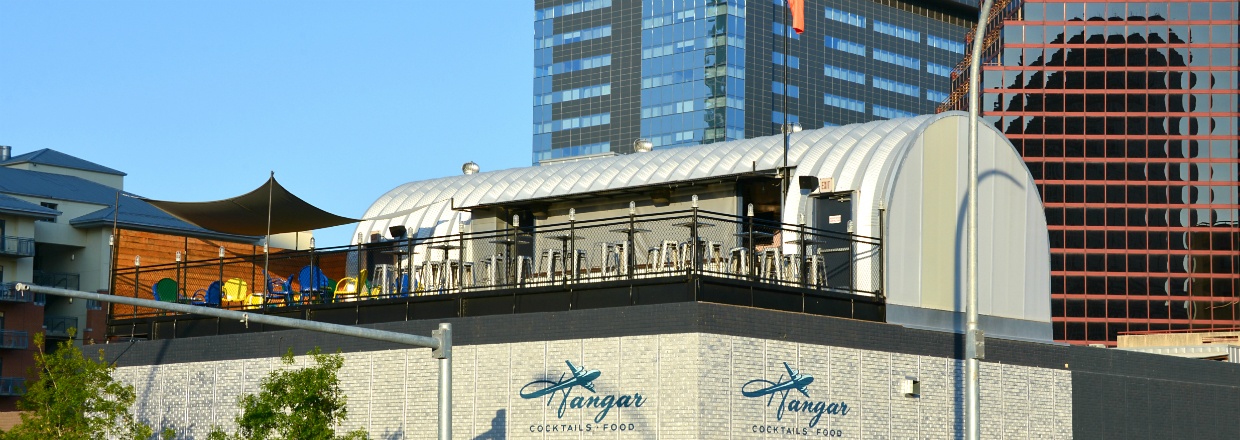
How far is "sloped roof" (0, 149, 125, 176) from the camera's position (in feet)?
307

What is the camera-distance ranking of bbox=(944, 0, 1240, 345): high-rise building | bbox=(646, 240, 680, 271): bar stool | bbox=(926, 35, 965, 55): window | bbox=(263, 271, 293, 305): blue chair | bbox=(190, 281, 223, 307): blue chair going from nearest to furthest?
bbox=(646, 240, 680, 271): bar stool
bbox=(263, 271, 293, 305): blue chair
bbox=(190, 281, 223, 307): blue chair
bbox=(944, 0, 1240, 345): high-rise building
bbox=(926, 35, 965, 55): window

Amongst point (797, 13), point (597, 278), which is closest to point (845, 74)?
point (797, 13)

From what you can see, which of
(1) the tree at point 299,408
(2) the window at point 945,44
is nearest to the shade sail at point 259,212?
(1) the tree at point 299,408

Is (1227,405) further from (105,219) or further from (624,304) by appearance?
(105,219)

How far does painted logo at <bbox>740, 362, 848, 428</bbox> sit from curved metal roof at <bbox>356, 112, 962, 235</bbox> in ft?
14.8

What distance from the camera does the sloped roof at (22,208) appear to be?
77188mm

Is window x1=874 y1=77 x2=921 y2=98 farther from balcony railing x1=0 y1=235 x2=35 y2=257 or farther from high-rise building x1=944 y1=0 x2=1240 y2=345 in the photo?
balcony railing x1=0 y1=235 x2=35 y2=257

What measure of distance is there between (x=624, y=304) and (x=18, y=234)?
195 feet

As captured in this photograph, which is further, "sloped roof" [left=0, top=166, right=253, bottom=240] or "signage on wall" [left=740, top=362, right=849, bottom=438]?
"sloped roof" [left=0, top=166, right=253, bottom=240]

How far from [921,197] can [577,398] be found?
7799mm

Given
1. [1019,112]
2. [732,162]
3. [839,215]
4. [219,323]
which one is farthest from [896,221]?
[1019,112]

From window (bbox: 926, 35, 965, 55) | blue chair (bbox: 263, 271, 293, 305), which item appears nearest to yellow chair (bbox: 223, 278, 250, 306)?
blue chair (bbox: 263, 271, 293, 305)

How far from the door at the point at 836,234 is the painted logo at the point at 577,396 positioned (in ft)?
15.4

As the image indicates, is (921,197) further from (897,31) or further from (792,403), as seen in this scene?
(897,31)
